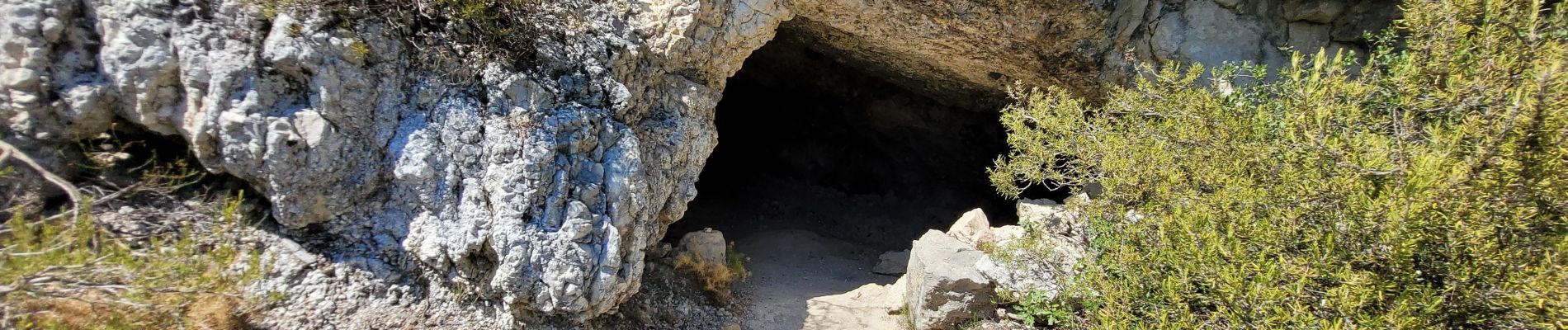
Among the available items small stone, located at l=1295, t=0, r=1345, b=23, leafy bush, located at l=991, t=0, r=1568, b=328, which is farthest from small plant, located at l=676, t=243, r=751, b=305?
small stone, located at l=1295, t=0, r=1345, b=23

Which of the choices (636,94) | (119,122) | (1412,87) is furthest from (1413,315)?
(119,122)

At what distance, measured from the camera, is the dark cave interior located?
819 cm

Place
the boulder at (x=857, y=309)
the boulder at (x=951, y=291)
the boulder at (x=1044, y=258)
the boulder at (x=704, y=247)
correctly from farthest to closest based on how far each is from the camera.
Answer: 1. the boulder at (x=704, y=247)
2. the boulder at (x=857, y=309)
3. the boulder at (x=951, y=291)
4. the boulder at (x=1044, y=258)

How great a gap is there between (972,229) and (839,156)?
398cm

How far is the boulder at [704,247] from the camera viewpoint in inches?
232

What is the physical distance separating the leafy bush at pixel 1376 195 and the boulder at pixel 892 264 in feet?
9.12

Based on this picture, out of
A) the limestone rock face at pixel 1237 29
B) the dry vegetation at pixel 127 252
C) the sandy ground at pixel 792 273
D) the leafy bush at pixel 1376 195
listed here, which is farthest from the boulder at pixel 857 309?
the dry vegetation at pixel 127 252

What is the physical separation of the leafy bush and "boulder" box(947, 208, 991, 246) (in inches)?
52.0

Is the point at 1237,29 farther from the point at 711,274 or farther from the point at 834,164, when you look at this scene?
the point at 834,164

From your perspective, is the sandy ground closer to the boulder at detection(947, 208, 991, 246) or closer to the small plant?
the small plant

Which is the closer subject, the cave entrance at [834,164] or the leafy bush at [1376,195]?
the leafy bush at [1376,195]

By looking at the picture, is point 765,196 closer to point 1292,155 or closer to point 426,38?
point 426,38

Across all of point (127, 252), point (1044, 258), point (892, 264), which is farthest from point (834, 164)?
point (127, 252)

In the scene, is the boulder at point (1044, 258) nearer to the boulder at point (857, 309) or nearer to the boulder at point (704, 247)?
the boulder at point (857, 309)
